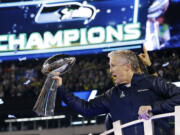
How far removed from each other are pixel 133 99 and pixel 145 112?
→ 0.30m

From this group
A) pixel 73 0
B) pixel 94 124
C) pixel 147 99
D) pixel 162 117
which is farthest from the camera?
pixel 73 0

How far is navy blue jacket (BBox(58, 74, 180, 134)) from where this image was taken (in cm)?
262

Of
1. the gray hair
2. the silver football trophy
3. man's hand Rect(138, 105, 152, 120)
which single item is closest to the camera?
man's hand Rect(138, 105, 152, 120)

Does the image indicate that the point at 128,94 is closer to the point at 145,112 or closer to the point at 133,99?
the point at 133,99

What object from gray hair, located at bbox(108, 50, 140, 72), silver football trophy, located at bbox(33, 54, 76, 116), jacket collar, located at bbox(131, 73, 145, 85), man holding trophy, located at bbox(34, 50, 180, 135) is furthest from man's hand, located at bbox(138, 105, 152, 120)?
silver football trophy, located at bbox(33, 54, 76, 116)

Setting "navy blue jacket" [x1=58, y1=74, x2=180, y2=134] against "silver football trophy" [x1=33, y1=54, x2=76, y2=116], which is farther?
"silver football trophy" [x1=33, y1=54, x2=76, y2=116]

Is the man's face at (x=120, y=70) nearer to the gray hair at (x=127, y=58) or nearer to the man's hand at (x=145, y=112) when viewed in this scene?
the gray hair at (x=127, y=58)

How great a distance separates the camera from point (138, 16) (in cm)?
1586

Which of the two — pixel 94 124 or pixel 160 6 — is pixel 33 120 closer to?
pixel 94 124

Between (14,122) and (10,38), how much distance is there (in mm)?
4096

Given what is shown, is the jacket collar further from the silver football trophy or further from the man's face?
the silver football trophy

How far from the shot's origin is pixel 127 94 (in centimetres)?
281

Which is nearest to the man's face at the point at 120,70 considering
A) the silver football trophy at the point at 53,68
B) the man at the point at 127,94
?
the man at the point at 127,94

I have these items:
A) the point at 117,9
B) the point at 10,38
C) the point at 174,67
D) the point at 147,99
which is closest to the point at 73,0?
the point at 117,9
